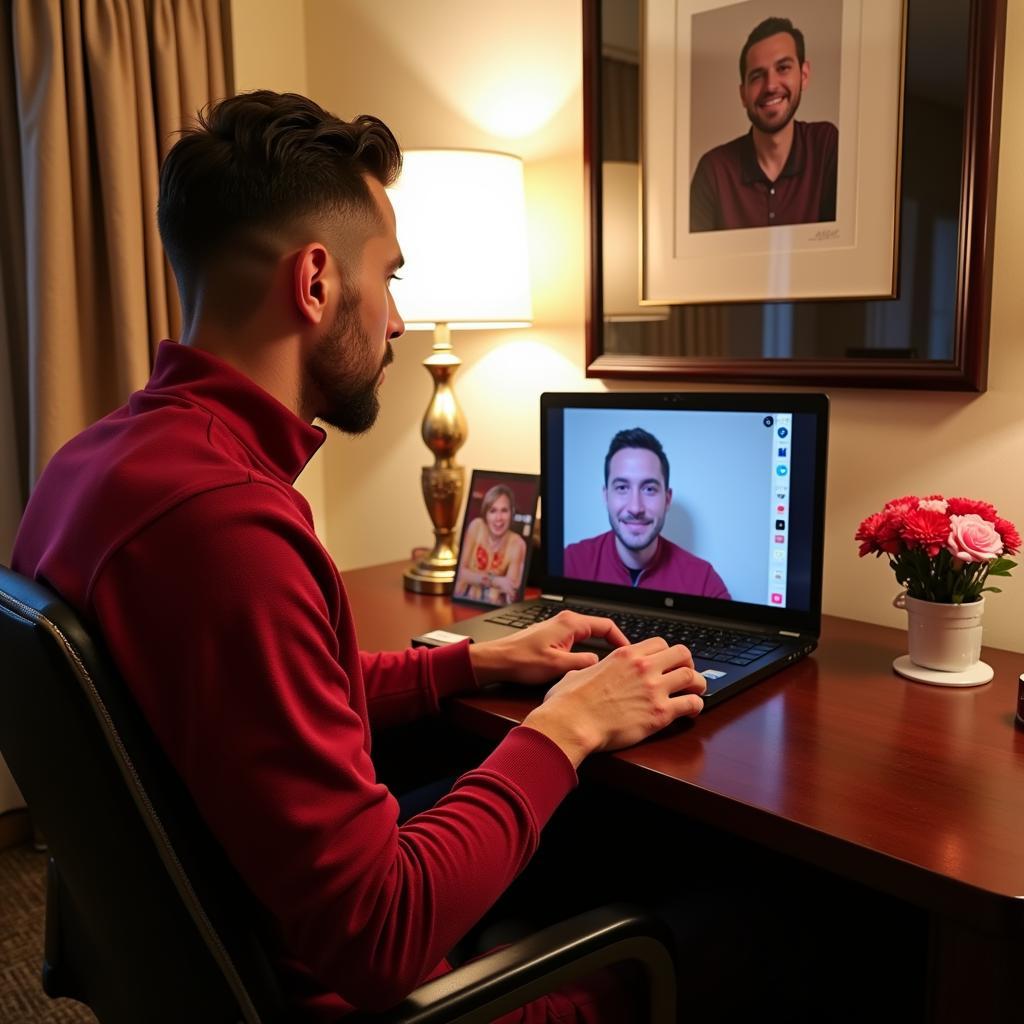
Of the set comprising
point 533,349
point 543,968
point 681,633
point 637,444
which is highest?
point 533,349

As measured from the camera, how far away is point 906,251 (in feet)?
4.69

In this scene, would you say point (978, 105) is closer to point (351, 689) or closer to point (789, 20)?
point (789, 20)

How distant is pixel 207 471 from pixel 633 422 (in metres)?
0.82

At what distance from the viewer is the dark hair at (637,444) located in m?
1.48

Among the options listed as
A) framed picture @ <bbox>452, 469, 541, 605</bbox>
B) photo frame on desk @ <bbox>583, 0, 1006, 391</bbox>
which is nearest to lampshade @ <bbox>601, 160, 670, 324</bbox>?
photo frame on desk @ <bbox>583, 0, 1006, 391</bbox>

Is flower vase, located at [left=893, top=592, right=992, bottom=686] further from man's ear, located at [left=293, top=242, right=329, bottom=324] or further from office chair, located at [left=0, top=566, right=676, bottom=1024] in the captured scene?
man's ear, located at [left=293, top=242, right=329, bottom=324]

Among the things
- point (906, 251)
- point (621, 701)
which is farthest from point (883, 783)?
point (906, 251)

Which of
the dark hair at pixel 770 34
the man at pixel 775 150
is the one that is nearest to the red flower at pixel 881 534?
the man at pixel 775 150

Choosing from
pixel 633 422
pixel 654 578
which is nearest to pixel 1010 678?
pixel 654 578

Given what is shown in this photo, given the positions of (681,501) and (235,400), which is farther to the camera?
(681,501)

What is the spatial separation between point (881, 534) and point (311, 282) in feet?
2.46

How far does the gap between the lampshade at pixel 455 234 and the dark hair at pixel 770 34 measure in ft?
1.48

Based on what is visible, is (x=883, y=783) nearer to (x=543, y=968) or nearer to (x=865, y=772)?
(x=865, y=772)

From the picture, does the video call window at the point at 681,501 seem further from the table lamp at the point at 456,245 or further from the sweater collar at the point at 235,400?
the sweater collar at the point at 235,400
